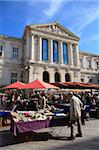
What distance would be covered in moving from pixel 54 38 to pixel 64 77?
23.0ft

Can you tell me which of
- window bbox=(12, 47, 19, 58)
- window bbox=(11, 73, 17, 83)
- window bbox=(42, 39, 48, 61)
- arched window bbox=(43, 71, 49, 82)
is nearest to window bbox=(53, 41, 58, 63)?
window bbox=(42, 39, 48, 61)

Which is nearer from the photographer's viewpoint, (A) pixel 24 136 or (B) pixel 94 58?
(A) pixel 24 136

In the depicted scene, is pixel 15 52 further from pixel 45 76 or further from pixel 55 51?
pixel 55 51

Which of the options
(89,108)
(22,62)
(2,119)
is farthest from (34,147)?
(22,62)

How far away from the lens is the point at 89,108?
498 inches

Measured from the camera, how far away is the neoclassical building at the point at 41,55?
2916cm

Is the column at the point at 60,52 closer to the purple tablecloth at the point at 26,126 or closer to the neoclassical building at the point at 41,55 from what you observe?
the neoclassical building at the point at 41,55

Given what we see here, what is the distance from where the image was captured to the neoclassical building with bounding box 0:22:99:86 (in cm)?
2916

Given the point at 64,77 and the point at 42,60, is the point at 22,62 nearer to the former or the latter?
the point at 42,60

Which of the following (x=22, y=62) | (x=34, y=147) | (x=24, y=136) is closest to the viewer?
(x=34, y=147)

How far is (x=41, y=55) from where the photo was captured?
30125 mm

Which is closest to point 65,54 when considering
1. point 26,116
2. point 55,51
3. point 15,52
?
point 55,51

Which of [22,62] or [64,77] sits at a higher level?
[22,62]

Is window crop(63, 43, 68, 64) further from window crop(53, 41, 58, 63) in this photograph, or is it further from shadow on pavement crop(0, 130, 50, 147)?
shadow on pavement crop(0, 130, 50, 147)
